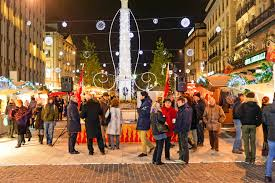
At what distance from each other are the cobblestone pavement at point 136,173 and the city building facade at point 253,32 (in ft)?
72.4

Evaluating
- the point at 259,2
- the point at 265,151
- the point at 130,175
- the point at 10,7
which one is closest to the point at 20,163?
the point at 130,175

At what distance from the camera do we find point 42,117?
1526 cm

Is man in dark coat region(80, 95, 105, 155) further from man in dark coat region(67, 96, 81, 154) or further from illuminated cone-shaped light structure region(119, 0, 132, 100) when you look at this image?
illuminated cone-shaped light structure region(119, 0, 132, 100)

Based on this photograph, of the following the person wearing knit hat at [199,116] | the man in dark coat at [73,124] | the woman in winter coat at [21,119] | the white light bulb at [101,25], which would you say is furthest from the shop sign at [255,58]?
the man in dark coat at [73,124]

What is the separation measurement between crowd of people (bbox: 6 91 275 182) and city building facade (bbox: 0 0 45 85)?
62.5 ft

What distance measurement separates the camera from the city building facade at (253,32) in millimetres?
36062

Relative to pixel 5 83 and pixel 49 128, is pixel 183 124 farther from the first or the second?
pixel 5 83

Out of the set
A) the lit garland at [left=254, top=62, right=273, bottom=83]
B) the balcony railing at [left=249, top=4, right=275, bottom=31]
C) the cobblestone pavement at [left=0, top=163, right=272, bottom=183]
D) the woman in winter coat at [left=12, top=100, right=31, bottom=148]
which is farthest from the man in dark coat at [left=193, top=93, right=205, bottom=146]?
the balcony railing at [left=249, top=4, right=275, bottom=31]

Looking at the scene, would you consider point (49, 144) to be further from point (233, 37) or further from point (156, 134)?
point (233, 37)

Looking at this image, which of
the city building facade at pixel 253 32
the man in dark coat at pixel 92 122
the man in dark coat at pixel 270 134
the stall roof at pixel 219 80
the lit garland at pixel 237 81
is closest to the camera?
the man in dark coat at pixel 270 134

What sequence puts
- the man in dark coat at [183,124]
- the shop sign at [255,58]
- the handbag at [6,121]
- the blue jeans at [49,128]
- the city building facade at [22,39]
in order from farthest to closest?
1. the city building facade at [22,39]
2. the shop sign at [255,58]
3. the handbag at [6,121]
4. the blue jeans at [49,128]
5. the man in dark coat at [183,124]

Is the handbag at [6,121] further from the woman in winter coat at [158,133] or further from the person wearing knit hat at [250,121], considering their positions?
the person wearing knit hat at [250,121]

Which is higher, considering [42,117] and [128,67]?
[128,67]

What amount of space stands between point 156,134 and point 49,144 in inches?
221
